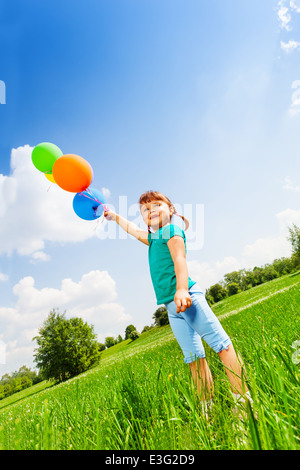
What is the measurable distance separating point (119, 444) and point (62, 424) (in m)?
0.50

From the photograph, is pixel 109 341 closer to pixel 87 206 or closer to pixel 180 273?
pixel 87 206

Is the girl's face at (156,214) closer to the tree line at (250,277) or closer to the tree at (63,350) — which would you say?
the tree at (63,350)

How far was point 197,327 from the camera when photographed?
7.02 ft

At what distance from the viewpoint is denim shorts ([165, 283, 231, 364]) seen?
2051 mm

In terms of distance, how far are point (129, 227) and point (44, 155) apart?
5.28 feet

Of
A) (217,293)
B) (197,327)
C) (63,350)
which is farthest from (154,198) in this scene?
(217,293)

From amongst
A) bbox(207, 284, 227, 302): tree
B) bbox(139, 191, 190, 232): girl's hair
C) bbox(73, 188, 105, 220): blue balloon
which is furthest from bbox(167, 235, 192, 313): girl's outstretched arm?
bbox(207, 284, 227, 302): tree

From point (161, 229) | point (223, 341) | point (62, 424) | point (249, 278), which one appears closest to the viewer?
point (62, 424)

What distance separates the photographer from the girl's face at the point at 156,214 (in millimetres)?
2578

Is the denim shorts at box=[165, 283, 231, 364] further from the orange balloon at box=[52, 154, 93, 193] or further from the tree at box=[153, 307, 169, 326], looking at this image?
the tree at box=[153, 307, 169, 326]

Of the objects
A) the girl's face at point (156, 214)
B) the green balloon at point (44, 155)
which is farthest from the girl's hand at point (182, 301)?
the green balloon at point (44, 155)

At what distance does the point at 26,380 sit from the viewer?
211 ft
